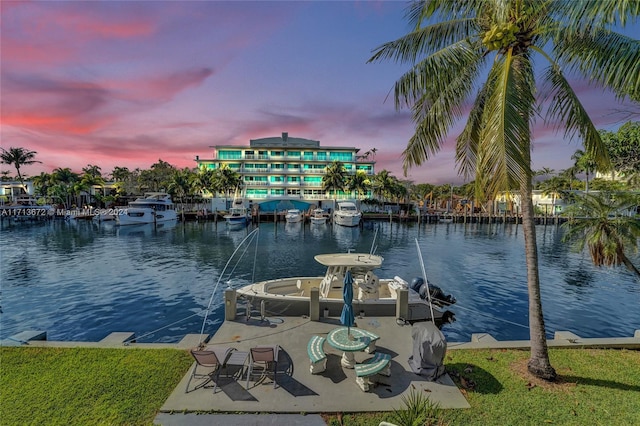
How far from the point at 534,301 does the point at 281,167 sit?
246ft

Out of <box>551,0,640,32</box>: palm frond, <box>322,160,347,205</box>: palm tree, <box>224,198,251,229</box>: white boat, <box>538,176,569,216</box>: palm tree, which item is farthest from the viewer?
<box>538,176,569,216</box>: palm tree

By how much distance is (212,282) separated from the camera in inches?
892

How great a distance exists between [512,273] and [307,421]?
26.2m

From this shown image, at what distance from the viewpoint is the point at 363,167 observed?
83.6m

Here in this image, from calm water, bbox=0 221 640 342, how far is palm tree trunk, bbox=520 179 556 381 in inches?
255

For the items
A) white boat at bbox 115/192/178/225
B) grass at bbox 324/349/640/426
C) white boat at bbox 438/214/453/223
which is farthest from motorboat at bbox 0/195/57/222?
white boat at bbox 438/214/453/223

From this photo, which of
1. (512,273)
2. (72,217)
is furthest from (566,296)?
(72,217)

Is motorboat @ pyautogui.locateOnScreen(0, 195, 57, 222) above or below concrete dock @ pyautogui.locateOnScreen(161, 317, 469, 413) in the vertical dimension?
above

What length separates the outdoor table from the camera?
8.05 m

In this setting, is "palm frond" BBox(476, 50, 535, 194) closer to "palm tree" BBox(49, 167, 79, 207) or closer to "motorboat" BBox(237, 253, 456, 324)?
"motorboat" BBox(237, 253, 456, 324)

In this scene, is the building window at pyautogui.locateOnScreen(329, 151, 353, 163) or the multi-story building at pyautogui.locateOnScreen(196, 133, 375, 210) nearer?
the multi-story building at pyautogui.locateOnScreen(196, 133, 375, 210)

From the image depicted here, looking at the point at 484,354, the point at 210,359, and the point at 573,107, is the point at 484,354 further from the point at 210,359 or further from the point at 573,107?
the point at 210,359

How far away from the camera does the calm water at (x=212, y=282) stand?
51.1 ft

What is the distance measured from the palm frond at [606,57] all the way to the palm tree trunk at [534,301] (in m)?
2.64
